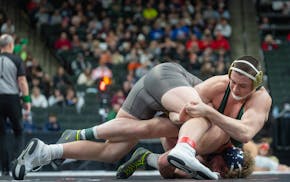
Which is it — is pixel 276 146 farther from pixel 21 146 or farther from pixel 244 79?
A: pixel 244 79

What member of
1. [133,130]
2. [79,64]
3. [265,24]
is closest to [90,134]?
[133,130]

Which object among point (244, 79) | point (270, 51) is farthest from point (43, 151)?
point (270, 51)

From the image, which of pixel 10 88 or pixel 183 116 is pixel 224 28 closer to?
pixel 10 88

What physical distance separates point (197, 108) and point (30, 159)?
4.17ft

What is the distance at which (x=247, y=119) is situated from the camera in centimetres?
505

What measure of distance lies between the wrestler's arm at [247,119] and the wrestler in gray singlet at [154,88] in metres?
0.51

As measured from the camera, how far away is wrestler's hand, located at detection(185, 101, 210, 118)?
4883 millimetres

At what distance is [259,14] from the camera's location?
55.4 feet

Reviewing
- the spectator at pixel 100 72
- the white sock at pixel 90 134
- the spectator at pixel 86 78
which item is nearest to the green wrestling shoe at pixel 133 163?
the white sock at pixel 90 134

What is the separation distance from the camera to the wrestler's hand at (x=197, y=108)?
16.0 feet

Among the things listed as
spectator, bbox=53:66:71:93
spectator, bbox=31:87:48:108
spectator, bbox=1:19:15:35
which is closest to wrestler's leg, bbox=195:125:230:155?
spectator, bbox=31:87:48:108

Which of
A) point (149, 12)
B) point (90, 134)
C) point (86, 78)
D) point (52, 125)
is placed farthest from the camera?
point (149, 12)

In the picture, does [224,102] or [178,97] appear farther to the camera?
[224,102]

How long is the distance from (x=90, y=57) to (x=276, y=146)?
4502 millimetres
